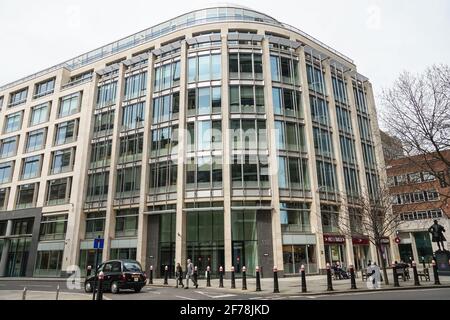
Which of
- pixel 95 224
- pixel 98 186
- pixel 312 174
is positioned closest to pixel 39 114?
pixel 98 186

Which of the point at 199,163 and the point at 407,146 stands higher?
the point at 199,163

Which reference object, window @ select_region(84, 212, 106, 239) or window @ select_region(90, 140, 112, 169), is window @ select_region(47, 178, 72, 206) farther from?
window @ select_region(90, 140, 112, 169)

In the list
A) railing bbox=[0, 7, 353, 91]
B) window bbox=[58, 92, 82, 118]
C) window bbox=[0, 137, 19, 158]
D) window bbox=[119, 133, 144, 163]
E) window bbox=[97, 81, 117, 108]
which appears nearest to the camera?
window bbox=[119, 133, 144, 163]

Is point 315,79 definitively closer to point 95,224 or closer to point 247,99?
point 247,99

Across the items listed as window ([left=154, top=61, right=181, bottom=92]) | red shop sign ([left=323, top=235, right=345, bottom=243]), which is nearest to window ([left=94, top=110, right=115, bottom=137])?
window ([left=154, top=61, right=181, bottom=92])

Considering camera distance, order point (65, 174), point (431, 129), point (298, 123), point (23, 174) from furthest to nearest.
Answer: point (23, 174) < point (65, 174) < point (298, 123) < point (431, 129)

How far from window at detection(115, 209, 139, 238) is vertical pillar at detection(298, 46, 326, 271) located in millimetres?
17339

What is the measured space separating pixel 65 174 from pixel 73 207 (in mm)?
4638

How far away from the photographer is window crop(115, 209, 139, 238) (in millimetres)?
31812

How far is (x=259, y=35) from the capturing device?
1307 inches
